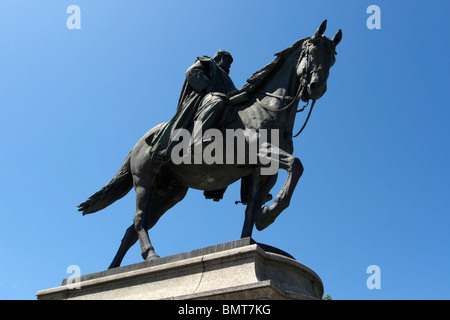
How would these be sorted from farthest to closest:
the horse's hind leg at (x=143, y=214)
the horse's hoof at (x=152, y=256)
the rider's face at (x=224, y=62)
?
the rider's face at (x=224, y=62) → the horse's hind leg at (x=143, y=214) → the horse's hoof at (x=152, y=256)

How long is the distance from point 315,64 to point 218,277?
3849 mm

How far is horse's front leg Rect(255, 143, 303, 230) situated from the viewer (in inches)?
273

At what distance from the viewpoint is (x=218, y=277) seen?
20.7 ft

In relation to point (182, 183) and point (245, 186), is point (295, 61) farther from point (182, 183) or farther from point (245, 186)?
point (182, 183)

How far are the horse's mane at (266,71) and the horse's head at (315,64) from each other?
31 cm

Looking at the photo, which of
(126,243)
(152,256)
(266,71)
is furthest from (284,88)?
(126,243)

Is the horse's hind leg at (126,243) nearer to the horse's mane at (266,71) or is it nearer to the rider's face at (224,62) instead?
the horse's mane at (266,71)

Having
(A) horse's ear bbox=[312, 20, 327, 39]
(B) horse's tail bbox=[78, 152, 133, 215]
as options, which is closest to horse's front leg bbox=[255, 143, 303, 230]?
(A) horse's ear bbox=[312, 20, 327, 39]

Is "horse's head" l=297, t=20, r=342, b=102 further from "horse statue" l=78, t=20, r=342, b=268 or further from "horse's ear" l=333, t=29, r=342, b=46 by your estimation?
"horse's ear" l=333, t=29, r=342, b=46

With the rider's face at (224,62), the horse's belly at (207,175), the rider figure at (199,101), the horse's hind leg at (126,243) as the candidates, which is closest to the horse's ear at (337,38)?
the rider figure at (199,101)

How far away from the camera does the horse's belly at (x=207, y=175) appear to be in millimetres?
8414

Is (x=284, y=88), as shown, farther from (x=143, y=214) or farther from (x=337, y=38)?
(x=143, y=214)

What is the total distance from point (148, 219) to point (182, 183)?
0.94 metres

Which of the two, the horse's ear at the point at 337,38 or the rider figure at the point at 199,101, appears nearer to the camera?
the rider figure at the point at 199,101
